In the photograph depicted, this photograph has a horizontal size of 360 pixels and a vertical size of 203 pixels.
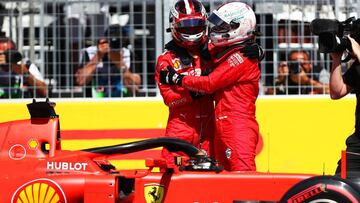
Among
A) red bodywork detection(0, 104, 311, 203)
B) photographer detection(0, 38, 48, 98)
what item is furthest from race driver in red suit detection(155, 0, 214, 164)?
photographer detection(0, 38, 48, 98)

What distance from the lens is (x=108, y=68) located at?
10461 mm

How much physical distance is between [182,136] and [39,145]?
146 cm

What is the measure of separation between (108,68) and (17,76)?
97 centimetres

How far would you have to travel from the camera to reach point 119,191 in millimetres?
6680

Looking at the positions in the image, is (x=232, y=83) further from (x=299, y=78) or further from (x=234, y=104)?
(x=299, y=78)

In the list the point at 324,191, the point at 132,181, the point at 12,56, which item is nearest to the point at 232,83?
the point at 132,181

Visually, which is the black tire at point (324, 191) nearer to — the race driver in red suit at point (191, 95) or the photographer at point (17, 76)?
the race driver in red suit at point (191, 95)

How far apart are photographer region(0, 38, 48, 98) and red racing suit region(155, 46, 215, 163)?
2626 mm

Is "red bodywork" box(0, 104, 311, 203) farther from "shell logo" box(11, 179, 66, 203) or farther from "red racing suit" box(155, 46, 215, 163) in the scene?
"red racing suit" box(155, 46, 215, 163)

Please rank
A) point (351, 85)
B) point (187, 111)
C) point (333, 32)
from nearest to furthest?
point (333, 32) → point (351, 85) → point (187, 111)

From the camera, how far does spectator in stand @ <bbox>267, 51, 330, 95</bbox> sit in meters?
10.3

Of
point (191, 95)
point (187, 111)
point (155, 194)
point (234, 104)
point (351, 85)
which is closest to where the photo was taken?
point (155, 194)

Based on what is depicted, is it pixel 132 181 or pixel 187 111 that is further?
pixel 187 111

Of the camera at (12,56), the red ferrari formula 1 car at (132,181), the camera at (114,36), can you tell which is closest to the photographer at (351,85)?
the red ferrari formula 1 car at (132,181)
